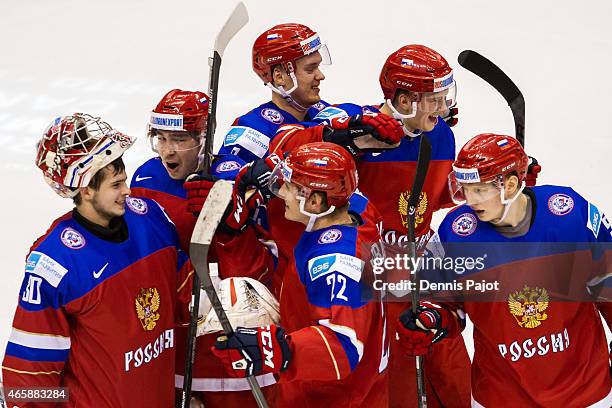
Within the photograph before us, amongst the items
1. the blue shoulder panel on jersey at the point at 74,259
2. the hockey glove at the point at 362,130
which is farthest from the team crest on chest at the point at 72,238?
the hockey glove at the point at 362,130

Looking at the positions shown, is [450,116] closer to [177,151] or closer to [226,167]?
[226,167]

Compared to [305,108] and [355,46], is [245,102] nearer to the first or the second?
[355,46]

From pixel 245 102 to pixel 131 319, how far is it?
3906 mm

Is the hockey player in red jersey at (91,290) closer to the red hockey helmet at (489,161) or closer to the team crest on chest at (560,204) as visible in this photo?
the red hockey helmet at (489,161)

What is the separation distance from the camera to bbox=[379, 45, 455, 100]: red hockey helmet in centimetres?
390

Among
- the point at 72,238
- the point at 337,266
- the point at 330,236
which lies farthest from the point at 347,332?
the point at 72,238

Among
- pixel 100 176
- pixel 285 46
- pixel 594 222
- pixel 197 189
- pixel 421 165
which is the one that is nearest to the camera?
pixel 100 176

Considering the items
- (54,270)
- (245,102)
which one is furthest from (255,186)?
(245,102)

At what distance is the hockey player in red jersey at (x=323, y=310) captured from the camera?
3.04 metres

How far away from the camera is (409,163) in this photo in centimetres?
405

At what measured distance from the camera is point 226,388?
3.62 meters

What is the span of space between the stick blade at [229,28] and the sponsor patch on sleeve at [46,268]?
3.38 ft

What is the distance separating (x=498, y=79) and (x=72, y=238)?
1881mm

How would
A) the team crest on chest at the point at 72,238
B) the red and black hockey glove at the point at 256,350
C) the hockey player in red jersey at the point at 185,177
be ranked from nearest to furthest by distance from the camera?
the red and black hockey glove at the point at 256,350 < the team crest on chest at the point at 72,238 < the hockey player in red jersey at the point at 185,177
